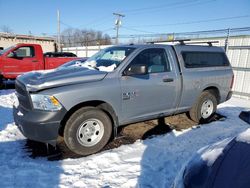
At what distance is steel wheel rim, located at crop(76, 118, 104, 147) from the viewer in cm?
399

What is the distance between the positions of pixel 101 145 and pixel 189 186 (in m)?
2.54

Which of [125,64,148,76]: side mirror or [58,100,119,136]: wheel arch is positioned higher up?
[125,64,148,76]: side mirror

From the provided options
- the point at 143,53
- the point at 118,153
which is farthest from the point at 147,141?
the point at 143,53

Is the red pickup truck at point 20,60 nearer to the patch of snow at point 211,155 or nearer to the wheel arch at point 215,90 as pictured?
the wheel arch at point 215,90

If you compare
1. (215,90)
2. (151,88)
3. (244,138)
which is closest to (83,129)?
(151,88)

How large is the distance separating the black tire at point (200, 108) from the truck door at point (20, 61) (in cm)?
776

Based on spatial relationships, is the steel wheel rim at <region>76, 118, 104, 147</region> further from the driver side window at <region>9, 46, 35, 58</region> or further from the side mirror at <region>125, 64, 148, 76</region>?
the driver side window at <region>9, 46, 35, 58</region>

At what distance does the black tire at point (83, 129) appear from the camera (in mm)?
Answer: 3859

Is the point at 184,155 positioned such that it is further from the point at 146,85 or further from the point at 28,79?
the point at 28,79

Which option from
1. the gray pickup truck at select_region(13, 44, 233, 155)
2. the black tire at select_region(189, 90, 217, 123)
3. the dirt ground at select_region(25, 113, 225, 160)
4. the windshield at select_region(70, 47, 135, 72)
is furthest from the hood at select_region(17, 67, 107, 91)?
the black tire at select_region(189, 90, 217, 123)

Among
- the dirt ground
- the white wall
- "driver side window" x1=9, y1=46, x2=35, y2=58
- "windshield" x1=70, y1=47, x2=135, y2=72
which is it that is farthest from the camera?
"driver side window" x1=9, y1=46, x2=35, y2=58

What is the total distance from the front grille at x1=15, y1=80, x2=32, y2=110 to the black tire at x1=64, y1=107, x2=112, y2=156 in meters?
0.72

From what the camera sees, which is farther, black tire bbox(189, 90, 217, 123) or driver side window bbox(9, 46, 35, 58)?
driver side window bbox(9, 46, 35, 58)

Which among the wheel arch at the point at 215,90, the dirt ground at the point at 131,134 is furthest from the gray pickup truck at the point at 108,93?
the dirt ground at the point at 131,134
